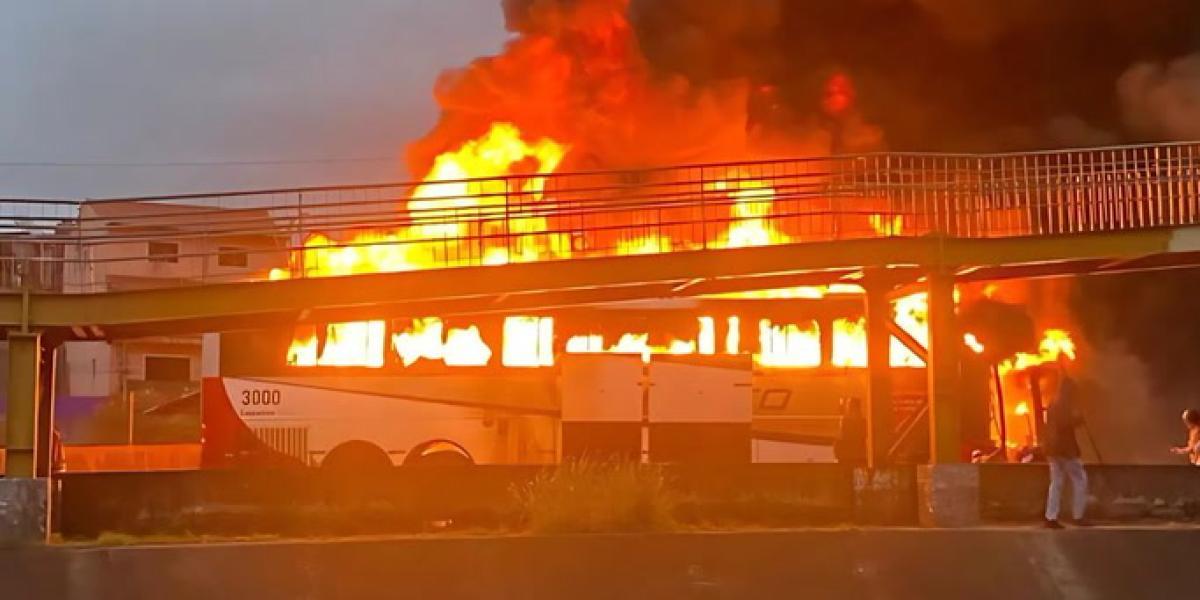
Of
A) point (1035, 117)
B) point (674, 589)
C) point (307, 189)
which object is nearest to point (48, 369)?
point (307, 189)

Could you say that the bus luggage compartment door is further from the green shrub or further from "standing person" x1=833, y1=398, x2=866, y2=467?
the green shrub

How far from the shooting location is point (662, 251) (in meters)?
14.9

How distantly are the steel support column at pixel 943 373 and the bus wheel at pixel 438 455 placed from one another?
7.12m

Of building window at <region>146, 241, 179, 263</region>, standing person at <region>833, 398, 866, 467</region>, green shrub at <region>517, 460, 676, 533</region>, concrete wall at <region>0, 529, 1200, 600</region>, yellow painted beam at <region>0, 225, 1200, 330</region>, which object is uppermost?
building window at <region>146, 241, 179, 263</region>

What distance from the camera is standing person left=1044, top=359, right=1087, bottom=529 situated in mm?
12206

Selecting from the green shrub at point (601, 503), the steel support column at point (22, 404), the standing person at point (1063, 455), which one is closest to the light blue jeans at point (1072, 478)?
the standing person at point (1063, 455)

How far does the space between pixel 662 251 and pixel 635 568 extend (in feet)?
17.3

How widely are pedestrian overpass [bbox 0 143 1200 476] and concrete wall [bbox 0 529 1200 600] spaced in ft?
8.11

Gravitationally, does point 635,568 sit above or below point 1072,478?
below

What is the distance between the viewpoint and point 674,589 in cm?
1029

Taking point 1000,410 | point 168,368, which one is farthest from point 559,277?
point 168,368

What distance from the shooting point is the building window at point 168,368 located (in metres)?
42.4

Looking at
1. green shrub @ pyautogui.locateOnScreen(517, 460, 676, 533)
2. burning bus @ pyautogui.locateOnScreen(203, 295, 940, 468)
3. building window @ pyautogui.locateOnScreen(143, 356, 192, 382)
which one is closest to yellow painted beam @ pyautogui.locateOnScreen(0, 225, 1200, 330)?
green shrub @ pyautogui.locateOnScreen(517, 460, 676, 533)

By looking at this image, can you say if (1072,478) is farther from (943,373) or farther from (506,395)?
(506,395)
